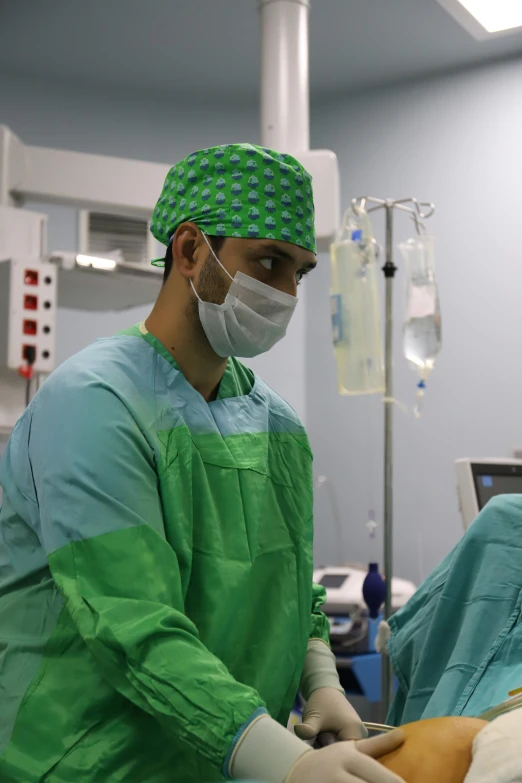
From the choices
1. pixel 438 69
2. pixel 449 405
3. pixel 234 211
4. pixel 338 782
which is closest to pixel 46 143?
pixel 438 69

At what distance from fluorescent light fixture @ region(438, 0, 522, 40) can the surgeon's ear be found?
1.51 m

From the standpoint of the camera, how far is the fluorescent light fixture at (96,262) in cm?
234

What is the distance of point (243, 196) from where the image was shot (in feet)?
4.03

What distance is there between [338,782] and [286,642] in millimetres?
374

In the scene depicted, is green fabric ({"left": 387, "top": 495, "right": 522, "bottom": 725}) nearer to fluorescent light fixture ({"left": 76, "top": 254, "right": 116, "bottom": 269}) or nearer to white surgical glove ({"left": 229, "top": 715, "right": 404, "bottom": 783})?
white surgical glove ({"left": 229, "top": 715, "right": 404, "bottom": 783})

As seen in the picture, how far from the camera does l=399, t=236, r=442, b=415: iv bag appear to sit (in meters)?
2.53

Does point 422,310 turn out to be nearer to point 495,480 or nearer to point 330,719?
point 495,480

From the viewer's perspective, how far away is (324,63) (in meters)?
4.09

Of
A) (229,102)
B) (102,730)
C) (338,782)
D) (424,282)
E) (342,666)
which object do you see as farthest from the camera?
(229,102)

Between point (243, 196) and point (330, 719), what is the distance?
2.55ft

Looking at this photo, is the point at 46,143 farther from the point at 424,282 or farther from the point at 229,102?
the point at 424,282

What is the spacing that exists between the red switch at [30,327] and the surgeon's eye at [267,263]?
3.89ft

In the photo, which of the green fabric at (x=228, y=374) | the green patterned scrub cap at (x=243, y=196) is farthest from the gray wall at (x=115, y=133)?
the green patterned scrub cap at (x=243, y=196)

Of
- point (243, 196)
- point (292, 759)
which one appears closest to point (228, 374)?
point (243, 196)
